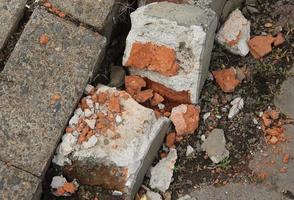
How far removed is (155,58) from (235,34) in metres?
0.69

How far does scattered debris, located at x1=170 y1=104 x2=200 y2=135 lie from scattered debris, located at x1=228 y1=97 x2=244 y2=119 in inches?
9.1

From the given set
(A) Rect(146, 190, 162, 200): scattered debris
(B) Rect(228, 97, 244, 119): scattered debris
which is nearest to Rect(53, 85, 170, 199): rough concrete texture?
(A) Rect(146, 190, 162, 200): scattered debris

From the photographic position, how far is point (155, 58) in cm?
359

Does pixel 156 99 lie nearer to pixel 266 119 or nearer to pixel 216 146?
pixel 216 146

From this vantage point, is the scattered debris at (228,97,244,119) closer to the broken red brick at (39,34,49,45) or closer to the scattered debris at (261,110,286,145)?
the scattered debris at (261,110,286,145)

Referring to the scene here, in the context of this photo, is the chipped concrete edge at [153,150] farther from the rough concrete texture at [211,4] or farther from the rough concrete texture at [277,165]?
the rough concrete texture at [211,4]

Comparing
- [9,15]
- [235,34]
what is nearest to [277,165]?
[235,34]

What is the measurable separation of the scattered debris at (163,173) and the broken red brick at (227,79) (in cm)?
56

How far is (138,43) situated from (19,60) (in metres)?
0.71

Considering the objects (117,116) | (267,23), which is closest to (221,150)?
(117,116)

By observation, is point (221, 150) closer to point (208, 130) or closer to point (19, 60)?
point (208, 130)

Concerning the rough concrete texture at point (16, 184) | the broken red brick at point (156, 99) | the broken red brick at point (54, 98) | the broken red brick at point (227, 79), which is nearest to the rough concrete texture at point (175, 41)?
the broken red brick at point (156, 99)

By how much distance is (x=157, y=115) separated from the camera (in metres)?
3.59

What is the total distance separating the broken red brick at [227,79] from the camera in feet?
12.6
